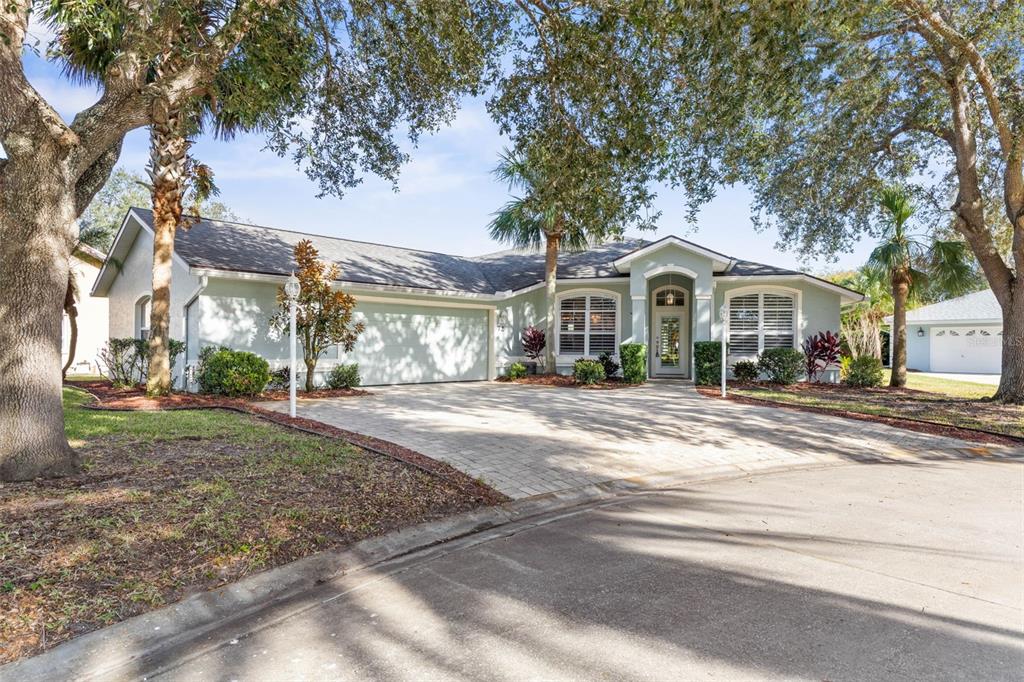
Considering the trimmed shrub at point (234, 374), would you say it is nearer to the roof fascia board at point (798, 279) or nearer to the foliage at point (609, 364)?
the foliage at point (609, 364)

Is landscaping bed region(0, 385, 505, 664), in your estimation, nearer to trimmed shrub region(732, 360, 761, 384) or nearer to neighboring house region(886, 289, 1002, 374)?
trimmed shrub region(732, 360, 761, 384)

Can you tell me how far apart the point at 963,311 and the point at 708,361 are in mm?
20562

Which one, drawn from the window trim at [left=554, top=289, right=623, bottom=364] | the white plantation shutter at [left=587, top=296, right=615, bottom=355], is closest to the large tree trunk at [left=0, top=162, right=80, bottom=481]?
the window trim at [left=554, top=289, right=623, bottom=364]

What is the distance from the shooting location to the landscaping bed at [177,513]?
3268 mm

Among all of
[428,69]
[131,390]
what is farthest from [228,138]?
[428,69]

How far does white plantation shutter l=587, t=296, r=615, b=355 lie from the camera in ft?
62.3

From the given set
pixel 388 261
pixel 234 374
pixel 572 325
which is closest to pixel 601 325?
pixel 572 325

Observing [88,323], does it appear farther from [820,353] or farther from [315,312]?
[820,353]

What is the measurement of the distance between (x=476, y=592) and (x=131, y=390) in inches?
485

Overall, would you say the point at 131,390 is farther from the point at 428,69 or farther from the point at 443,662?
the point at 443,662

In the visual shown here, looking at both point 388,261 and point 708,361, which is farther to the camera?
point 388,261

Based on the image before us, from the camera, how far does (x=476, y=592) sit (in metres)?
3.61

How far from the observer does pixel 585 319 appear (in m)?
19.2

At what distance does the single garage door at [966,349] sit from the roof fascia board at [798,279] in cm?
1454
